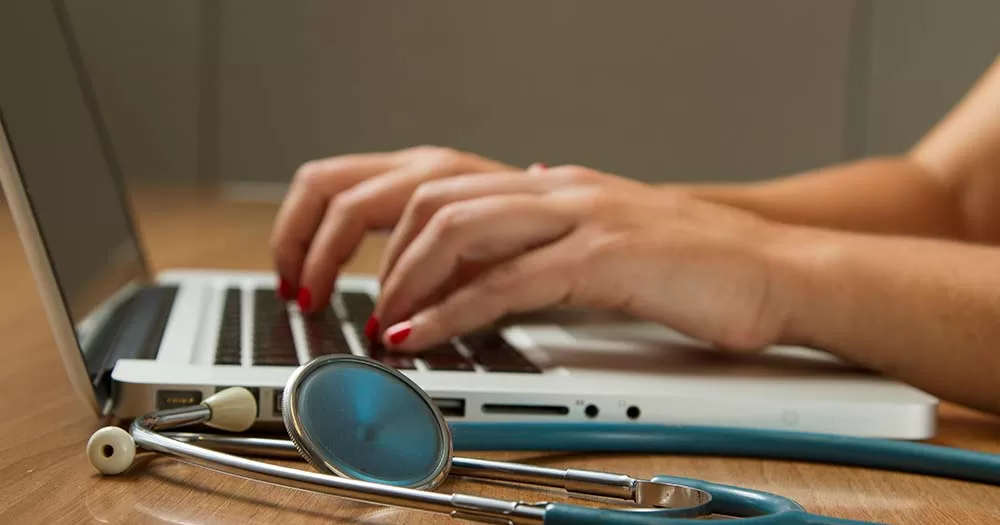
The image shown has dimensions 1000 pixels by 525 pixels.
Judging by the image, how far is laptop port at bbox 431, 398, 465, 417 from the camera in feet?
1.60

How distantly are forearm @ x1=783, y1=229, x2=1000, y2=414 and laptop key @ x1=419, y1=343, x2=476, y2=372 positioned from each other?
0.61 ft

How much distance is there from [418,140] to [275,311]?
8.37 feet

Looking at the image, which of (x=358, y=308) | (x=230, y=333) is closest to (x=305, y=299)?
(x=358, y=308)

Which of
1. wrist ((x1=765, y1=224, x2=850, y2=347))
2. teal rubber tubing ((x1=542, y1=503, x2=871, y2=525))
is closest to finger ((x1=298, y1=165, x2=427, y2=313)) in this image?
wrist ((x1=765, y1=224, x2=850, y2=347))

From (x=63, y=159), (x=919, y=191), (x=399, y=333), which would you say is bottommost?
(x=919, y=191)

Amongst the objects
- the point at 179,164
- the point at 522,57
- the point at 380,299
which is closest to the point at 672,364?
the point at 380,299

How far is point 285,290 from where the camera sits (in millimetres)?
875

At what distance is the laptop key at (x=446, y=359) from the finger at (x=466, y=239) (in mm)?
32

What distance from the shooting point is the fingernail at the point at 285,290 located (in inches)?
34.4

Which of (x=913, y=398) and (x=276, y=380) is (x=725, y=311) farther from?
(x=276, y=380)

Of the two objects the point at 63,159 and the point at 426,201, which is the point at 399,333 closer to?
the point at 426,201

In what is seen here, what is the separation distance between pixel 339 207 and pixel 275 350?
247 millimetres

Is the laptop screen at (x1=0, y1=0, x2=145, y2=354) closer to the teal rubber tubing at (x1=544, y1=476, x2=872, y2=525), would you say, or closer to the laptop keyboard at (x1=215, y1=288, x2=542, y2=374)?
the laptop keyboard at (x1=215, y1=288, x2=542, y2=374)

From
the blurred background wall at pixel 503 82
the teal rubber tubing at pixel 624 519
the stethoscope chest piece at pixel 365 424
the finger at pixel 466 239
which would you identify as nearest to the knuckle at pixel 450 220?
the finger at pixel 466 239
